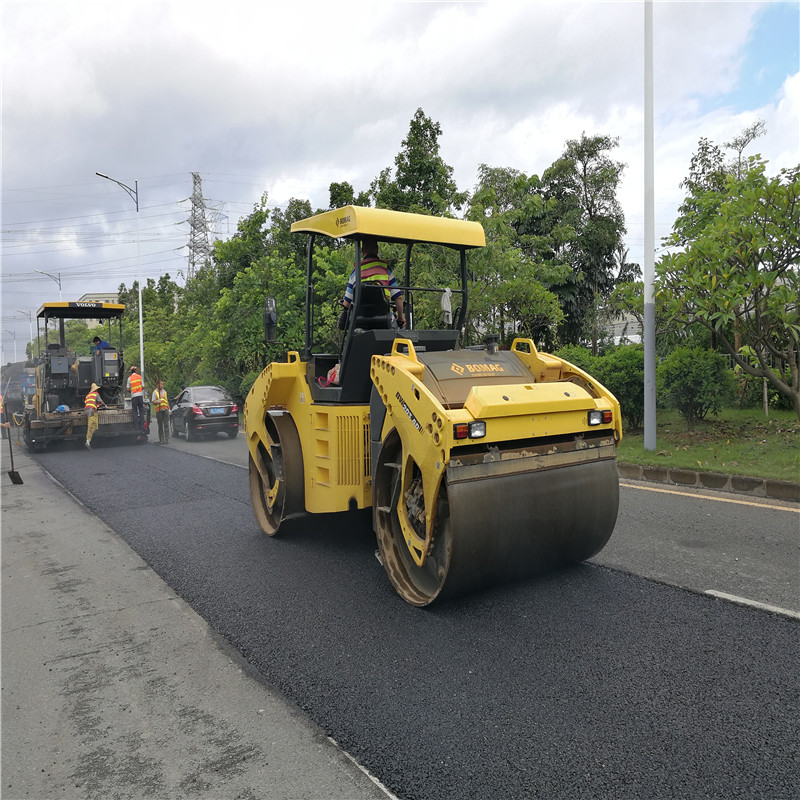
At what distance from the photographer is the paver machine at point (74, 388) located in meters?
14.8

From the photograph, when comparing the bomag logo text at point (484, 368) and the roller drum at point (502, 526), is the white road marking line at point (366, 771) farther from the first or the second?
the bomag logo text at point (484, 368)

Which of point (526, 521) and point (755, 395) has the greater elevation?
point (755, 395)

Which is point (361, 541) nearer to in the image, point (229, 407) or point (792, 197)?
point (792, 197)

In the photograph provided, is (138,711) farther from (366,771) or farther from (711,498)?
(711,498)

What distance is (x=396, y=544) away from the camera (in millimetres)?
4320

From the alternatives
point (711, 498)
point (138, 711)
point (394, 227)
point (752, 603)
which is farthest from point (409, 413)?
point (711, 498)

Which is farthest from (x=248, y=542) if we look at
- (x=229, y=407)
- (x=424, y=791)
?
(x=229, y=407)

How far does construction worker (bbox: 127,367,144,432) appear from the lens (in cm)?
1461

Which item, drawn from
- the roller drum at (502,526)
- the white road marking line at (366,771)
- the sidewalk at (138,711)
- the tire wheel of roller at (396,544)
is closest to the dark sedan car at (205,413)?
the sidewalk at (138,711)

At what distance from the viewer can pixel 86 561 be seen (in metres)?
5.61

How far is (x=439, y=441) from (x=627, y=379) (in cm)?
804

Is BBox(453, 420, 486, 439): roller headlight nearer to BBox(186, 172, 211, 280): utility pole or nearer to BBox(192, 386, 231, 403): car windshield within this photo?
BBox(192, 386, 231, 403): car windshield

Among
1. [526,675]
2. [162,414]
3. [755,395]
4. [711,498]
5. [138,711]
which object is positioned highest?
[755,395]

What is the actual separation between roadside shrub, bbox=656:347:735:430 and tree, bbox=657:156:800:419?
51 cm
